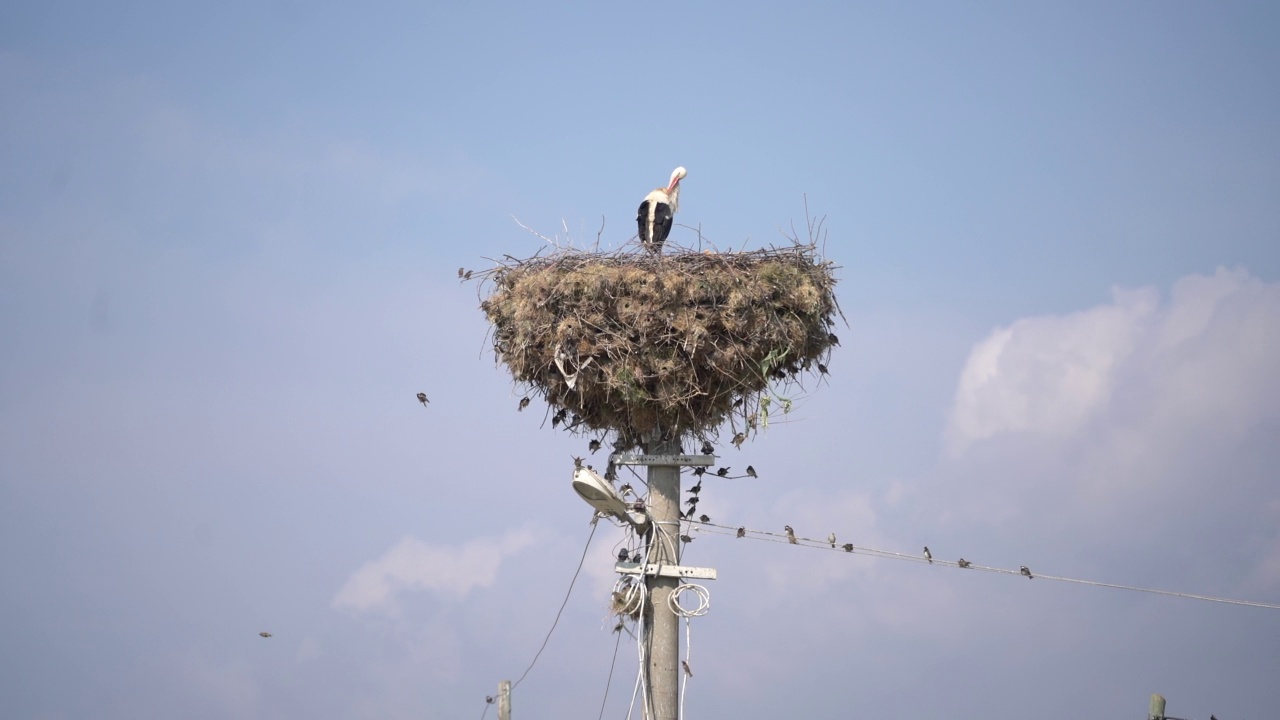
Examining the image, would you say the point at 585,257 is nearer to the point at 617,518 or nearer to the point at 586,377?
the point at 586,377

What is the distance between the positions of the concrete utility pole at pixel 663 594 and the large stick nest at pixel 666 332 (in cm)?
33

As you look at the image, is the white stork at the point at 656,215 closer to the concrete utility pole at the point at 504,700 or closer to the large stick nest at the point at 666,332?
the large stick nest at the point at 666,332

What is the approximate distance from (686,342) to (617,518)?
59.0 inches

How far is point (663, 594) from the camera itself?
10.7m

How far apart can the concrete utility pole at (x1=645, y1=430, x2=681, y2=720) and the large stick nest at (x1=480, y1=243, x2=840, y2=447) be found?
1.10ft

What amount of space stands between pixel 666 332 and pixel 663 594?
2072 millimetres

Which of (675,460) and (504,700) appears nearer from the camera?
(675,460)

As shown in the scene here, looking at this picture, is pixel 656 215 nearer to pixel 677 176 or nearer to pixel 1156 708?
pixel 677 176

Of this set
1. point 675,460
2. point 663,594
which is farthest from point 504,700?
point 675,460

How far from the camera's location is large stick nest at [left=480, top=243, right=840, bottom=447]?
33.4 feet

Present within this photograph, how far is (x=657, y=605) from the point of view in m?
10.7

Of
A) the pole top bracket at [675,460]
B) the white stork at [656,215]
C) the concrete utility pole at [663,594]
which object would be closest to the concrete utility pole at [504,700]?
the concrete utility pole at [663,594]

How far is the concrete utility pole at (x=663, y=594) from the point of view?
10.5m

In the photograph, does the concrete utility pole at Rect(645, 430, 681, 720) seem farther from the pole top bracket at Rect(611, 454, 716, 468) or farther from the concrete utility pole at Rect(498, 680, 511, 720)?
the concrete utility pole at Rect(498, 680, 511, 720)
